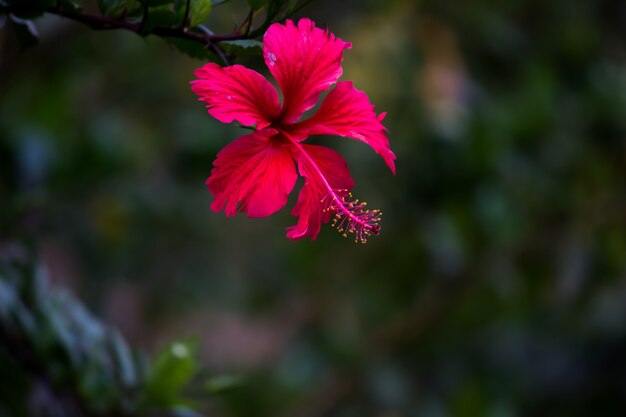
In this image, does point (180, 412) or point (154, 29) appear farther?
point (180, 412)

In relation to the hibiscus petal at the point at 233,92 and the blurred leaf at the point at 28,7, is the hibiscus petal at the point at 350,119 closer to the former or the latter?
the hibiscus petal at the point at 233,92

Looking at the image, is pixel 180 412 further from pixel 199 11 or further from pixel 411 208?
pixel 411 208

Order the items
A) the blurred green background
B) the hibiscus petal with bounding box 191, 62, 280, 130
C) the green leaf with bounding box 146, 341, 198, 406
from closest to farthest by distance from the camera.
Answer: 1. the hibiscus petal with bounding box 191, 62, 280, 130
2. the green leaf with bounding box 146, 341, 198, 406
3. the blurred green background

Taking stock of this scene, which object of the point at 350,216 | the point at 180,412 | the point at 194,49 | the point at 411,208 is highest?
the point at 194,49

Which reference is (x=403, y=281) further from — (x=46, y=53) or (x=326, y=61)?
(x=326, y=61)

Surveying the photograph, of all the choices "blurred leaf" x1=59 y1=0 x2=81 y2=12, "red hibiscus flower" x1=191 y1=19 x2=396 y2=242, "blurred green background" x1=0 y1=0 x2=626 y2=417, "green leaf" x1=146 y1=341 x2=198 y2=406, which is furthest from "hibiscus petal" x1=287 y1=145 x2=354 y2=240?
"blurred green background" x1=0 y1=0 x2=626 y2=417

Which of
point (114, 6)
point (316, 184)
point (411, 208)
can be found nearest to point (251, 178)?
point (316, 184)

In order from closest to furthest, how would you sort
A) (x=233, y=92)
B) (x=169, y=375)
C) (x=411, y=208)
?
1. (x=233, y=92)
2. (x=169, y=375)
3. (x=411, y=208)

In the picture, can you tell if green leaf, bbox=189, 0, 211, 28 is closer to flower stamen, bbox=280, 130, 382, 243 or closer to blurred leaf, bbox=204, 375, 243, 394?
flower stamen, bbox=280, 130, 382, 243

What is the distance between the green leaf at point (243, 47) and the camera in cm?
60

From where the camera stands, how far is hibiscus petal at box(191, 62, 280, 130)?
1.92 ft

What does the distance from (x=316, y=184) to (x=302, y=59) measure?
10 centimetres

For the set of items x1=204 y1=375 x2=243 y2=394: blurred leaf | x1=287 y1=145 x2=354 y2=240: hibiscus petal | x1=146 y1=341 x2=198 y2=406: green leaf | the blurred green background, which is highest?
x1=287 y1=145 x2=354 y2=240: hibiscus petal

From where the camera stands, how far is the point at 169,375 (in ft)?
3.25
